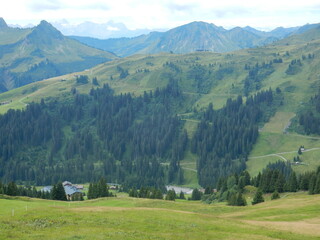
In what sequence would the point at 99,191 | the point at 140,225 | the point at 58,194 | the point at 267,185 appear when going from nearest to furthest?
the point at 140,225 < the point at 58,194 < the point at 267,185 < the point at 99,191

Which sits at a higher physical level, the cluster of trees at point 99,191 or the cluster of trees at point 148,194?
the cluster of trees at point 99,191

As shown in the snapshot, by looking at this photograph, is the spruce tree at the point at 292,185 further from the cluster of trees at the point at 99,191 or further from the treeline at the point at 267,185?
the cluster of trees at the point at 99,191

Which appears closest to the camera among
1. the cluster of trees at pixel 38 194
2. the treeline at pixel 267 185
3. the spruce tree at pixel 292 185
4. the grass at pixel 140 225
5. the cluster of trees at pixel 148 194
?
the grass at pixel 140 225

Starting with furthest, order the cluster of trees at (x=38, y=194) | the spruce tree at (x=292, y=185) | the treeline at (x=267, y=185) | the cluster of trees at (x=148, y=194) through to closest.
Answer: the cluster of trees at (x=148, y=194) → the spruce tree at (x=292, y=185) → the cluster of trees at (x=38, y=194) → the treeline at (x=267, y=185)

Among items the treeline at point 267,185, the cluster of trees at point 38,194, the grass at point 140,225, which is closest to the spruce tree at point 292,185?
the treeline at point 267,185

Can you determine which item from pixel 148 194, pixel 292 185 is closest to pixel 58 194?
pixel 148 194

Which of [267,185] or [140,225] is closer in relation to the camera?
[140,225]

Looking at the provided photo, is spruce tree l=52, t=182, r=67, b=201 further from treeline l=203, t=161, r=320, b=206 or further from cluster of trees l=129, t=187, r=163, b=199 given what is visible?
treeline l=203, t=161, r=320, b=206

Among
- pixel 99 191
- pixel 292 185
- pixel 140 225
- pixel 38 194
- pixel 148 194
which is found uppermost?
pixel 140 225

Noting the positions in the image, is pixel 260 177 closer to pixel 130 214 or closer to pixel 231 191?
pixel 231 191

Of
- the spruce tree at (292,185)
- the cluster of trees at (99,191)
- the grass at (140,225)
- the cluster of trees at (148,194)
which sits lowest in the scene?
the cluster of trees at (148,194)

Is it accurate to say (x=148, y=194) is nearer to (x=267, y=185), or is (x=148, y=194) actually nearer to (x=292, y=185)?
(x=267, y=185)

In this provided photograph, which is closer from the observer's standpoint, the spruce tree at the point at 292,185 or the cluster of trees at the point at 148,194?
the spruce tree at the point at 292,185

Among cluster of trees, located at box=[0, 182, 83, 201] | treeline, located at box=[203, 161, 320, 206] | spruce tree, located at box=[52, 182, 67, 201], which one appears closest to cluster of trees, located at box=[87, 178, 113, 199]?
cluster of trees, located at box=[0, 182, 83, 201]
